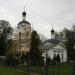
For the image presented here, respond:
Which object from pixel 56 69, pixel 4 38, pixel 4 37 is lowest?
pixel 56 69

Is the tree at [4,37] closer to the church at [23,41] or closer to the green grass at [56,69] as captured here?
the church at [23,41]

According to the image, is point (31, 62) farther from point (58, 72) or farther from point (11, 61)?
point (11, 61)

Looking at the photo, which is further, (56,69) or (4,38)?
(4,38)

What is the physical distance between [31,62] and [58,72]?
6495mm

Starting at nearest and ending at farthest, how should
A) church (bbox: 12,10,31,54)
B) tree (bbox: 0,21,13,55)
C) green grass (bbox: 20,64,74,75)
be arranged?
1. green grass (bbox: 20,64,74,75)
2. church (bbox: 12,10,31,54)
3. tree (bbox: 0,21,13,55)

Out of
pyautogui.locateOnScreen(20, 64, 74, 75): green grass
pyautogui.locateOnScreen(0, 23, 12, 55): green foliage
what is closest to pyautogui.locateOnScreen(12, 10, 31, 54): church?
pyautogui.locateOnScreen(0, 23, 12, 55): green foliage

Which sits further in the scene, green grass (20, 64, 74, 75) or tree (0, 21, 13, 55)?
tree (0, 21, 13, 55)

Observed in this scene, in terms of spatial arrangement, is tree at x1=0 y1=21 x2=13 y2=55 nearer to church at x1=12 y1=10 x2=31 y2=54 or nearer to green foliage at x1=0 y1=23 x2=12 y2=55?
green foliage at x1=0 y1=23 x2=12 y2=55

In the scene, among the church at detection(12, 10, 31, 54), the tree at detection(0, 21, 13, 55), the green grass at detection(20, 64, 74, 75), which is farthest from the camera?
the tree at detection(0, 21, 13, 55)

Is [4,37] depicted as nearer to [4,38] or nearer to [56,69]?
[4,38]

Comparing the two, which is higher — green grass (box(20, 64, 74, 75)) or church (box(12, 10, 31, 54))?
church (box(12, 10, 31, 54))

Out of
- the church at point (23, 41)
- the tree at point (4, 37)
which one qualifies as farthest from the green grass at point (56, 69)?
the tree at point (4, 37)

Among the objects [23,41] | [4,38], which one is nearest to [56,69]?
[23,41]

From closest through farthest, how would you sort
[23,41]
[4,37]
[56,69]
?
[56,69] → [23,41] → [4,37]
